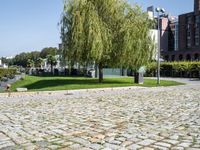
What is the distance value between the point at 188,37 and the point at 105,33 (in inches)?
2997

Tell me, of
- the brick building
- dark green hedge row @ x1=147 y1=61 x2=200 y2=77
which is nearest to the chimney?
the brick building

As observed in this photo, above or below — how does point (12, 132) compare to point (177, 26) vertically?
below

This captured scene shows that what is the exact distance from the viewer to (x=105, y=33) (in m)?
28.0

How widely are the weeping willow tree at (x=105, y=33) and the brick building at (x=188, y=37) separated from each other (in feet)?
215

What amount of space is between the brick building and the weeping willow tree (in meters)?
65.5

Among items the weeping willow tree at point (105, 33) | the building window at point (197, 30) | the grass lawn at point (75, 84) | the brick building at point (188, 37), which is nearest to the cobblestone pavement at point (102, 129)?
the grass lawn at point (75, 84)

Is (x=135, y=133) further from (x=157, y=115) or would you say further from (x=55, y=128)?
(x=157, y=115)

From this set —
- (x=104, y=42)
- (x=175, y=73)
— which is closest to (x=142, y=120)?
(x=104, y=42)

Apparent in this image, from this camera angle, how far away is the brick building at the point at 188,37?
312 feet

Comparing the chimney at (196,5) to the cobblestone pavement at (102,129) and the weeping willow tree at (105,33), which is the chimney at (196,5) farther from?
the cobblestone pavement at (102,129)

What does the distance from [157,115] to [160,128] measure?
231 centimetres

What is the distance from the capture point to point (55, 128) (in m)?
8.48

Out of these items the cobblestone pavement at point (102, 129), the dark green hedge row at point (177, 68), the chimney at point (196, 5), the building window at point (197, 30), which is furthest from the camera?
the chimney at point (196, 5)

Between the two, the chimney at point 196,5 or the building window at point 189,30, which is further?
the building window at point 189,30
